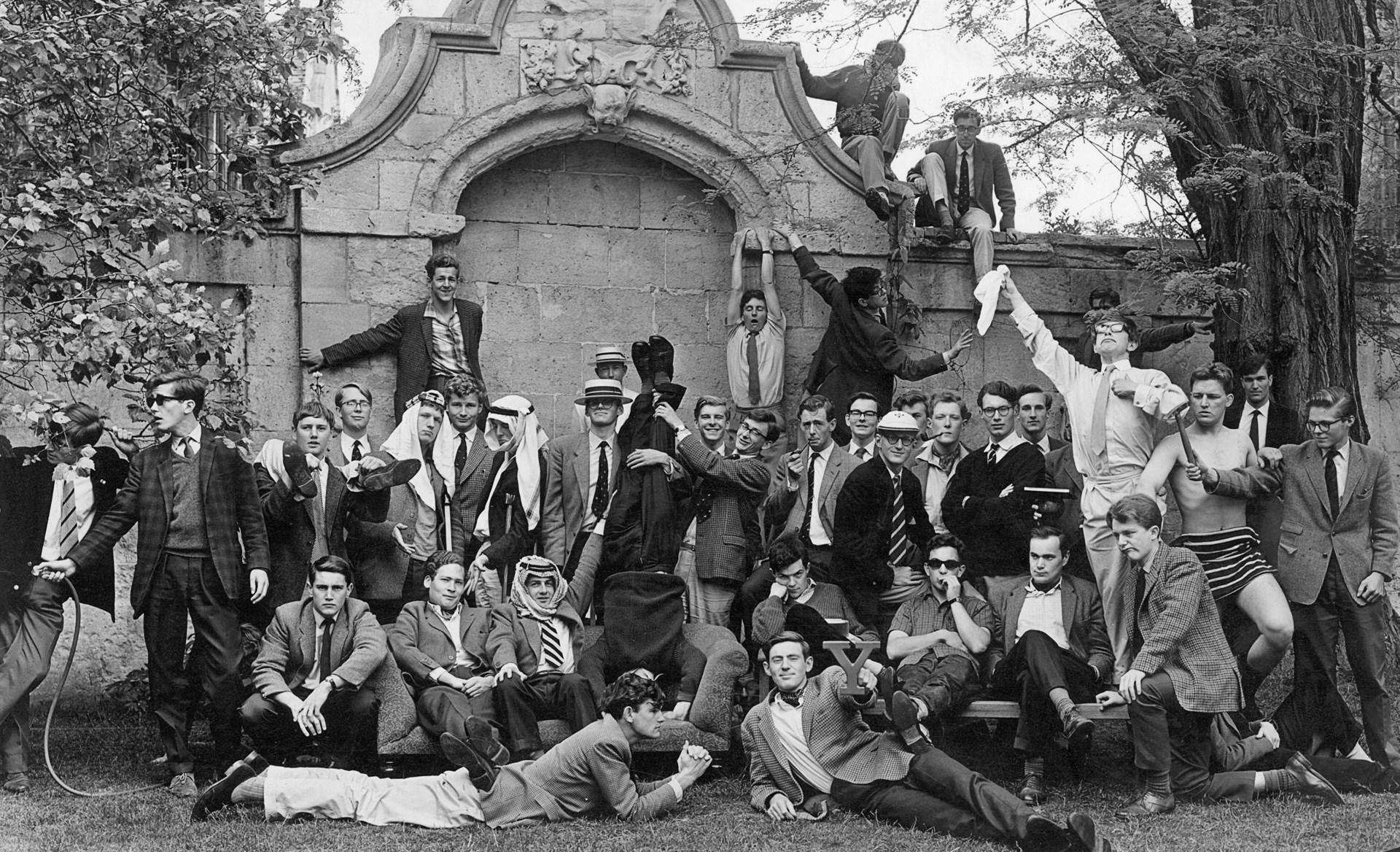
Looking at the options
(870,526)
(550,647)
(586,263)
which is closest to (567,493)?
(550,647)

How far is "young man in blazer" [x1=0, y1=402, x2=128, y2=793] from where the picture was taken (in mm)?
7961

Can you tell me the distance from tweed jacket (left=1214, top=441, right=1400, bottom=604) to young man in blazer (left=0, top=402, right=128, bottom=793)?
17.8ft

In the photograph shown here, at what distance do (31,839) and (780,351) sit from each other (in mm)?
5623

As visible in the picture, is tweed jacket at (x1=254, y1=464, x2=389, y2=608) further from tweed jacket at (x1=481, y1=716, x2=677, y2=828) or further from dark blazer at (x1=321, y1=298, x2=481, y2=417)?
tweed jacket at (x1=481, y1=716, x2=677, y2=828)

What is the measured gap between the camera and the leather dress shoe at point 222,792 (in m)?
7.18

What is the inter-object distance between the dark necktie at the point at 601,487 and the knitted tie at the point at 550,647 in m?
0.85

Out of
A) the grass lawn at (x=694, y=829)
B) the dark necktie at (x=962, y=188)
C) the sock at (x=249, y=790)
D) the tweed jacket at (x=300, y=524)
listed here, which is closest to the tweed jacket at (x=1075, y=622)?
the grass lawn at (x=694, y=829)

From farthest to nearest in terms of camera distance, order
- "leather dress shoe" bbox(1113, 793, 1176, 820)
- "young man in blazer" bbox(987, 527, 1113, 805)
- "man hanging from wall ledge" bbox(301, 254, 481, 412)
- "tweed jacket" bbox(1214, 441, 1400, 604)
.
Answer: "man hanging from wall ledge" bbox(301, 254, 481, 412), "tweed jacket" bbox(1214, 441, 1400, 604), "young man in blazer" bbox(987, 527, 1113, 805), "leather dress shoe" bbox(1113, 793, 1176, 820)

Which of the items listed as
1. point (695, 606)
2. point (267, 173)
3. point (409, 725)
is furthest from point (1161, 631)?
point (267, 173)

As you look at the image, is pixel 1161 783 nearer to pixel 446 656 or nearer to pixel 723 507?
pixel 723 507

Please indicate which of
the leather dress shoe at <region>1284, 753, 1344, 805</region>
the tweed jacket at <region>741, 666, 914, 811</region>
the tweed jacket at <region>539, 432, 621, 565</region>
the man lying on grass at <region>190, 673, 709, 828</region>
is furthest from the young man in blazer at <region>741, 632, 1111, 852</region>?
the tweed jacket at <region>539, 432, 621, 565</region>

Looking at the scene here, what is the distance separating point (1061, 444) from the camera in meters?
10.0

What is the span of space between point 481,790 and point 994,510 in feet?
10.0

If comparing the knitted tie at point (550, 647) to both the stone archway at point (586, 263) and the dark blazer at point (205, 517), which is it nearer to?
the dark blazer at point (205, 517)
